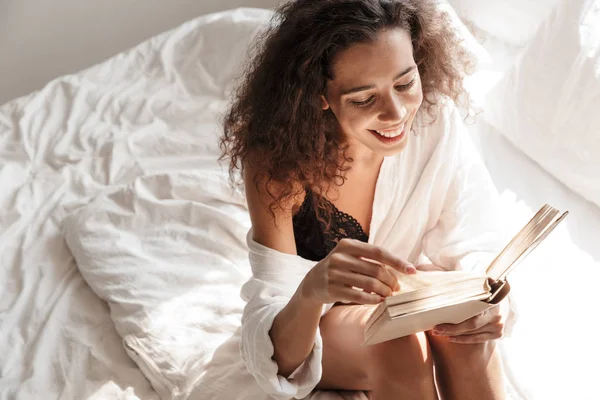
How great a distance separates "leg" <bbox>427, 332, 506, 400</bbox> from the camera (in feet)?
3.95

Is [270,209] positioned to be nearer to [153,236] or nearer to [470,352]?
[470,352]

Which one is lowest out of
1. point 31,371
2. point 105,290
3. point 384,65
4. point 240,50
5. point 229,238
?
point 31,371

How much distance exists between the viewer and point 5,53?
9.13 feet

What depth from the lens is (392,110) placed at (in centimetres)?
119

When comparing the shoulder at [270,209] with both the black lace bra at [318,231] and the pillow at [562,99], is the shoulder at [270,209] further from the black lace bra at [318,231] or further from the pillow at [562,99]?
the pillow at [562,99]

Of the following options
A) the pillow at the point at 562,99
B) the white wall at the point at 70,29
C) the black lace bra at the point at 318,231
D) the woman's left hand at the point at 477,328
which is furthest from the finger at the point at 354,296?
the white wall at the point at 70,29

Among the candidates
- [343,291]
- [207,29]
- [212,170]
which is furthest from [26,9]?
[343,291]

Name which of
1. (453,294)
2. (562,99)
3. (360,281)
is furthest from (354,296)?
(562,99)

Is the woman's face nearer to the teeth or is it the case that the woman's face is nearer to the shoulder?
the teeth

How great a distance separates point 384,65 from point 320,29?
0.11 meters

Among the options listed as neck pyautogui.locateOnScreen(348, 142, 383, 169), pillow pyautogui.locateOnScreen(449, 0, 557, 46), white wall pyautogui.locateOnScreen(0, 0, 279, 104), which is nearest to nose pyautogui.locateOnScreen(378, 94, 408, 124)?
neck pyautogui.locateOnScreen(348, 142, 383, 169)

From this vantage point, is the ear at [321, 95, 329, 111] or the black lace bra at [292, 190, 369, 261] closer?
the ear at [321, 95, 329, 111]

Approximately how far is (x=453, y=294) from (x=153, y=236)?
976 millimetres

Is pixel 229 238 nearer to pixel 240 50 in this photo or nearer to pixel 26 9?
pixel 240 50
